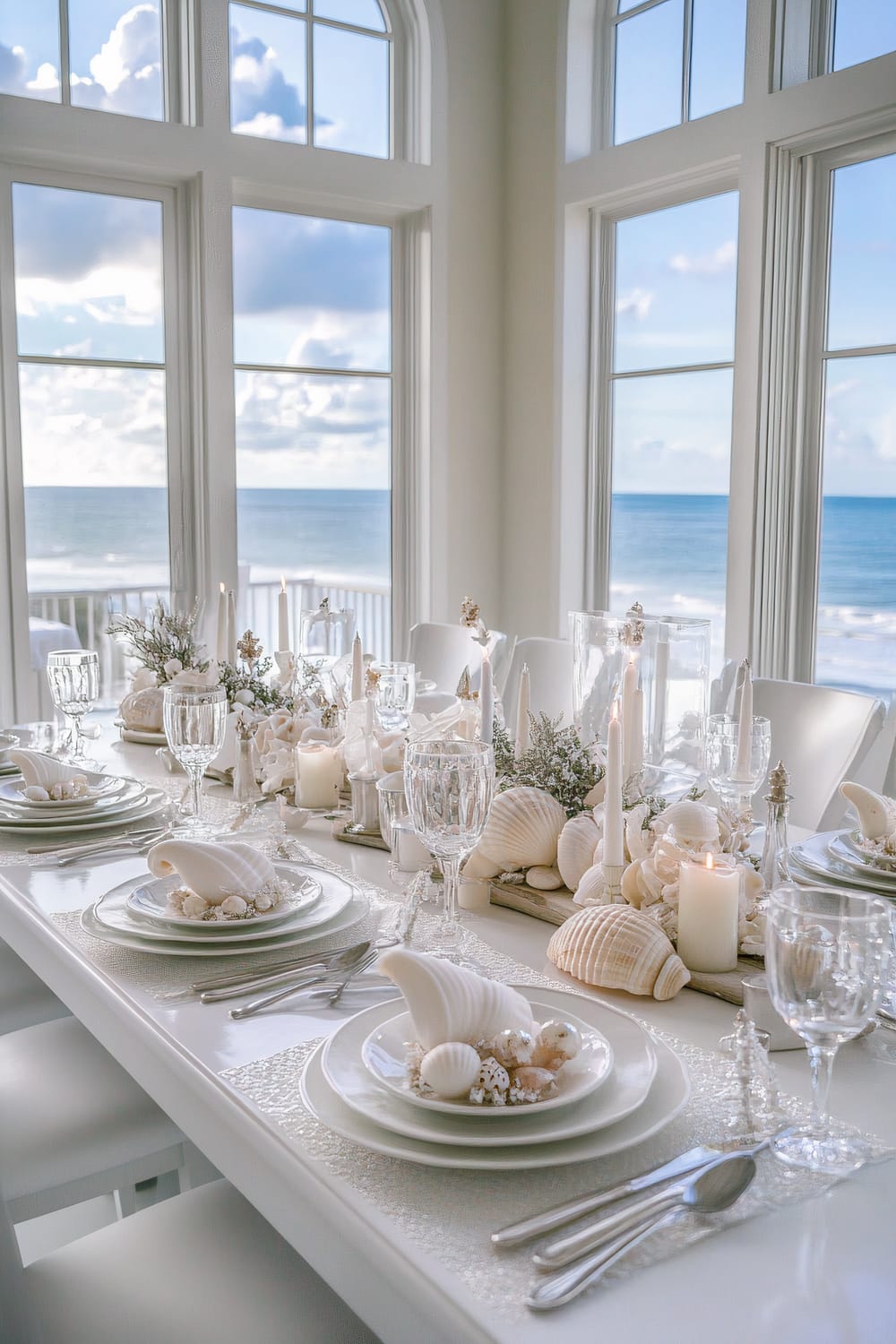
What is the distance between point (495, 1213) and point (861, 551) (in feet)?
10.2

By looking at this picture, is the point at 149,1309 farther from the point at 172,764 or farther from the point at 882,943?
the point at 172,764

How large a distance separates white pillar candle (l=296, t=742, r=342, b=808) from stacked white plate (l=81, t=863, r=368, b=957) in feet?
1.54

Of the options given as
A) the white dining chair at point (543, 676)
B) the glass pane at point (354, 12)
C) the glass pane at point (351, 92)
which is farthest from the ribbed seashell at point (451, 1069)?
the glass pane at point (354, 12)

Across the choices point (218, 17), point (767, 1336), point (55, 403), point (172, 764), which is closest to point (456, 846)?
point (767, 1336)

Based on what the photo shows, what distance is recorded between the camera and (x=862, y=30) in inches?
131

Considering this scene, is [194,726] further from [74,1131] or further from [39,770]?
[74,1131]

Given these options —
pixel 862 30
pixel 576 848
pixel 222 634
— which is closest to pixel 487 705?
pixel 576 848

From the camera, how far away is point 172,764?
203 cm

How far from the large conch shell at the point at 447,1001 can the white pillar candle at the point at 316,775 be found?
3.19 ft

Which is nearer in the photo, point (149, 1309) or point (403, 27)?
point (149, 1309)

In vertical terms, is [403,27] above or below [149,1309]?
above

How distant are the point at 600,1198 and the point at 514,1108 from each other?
0.08m

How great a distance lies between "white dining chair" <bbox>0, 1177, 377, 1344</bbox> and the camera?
3.32 feet

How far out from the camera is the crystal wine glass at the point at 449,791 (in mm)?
1081
